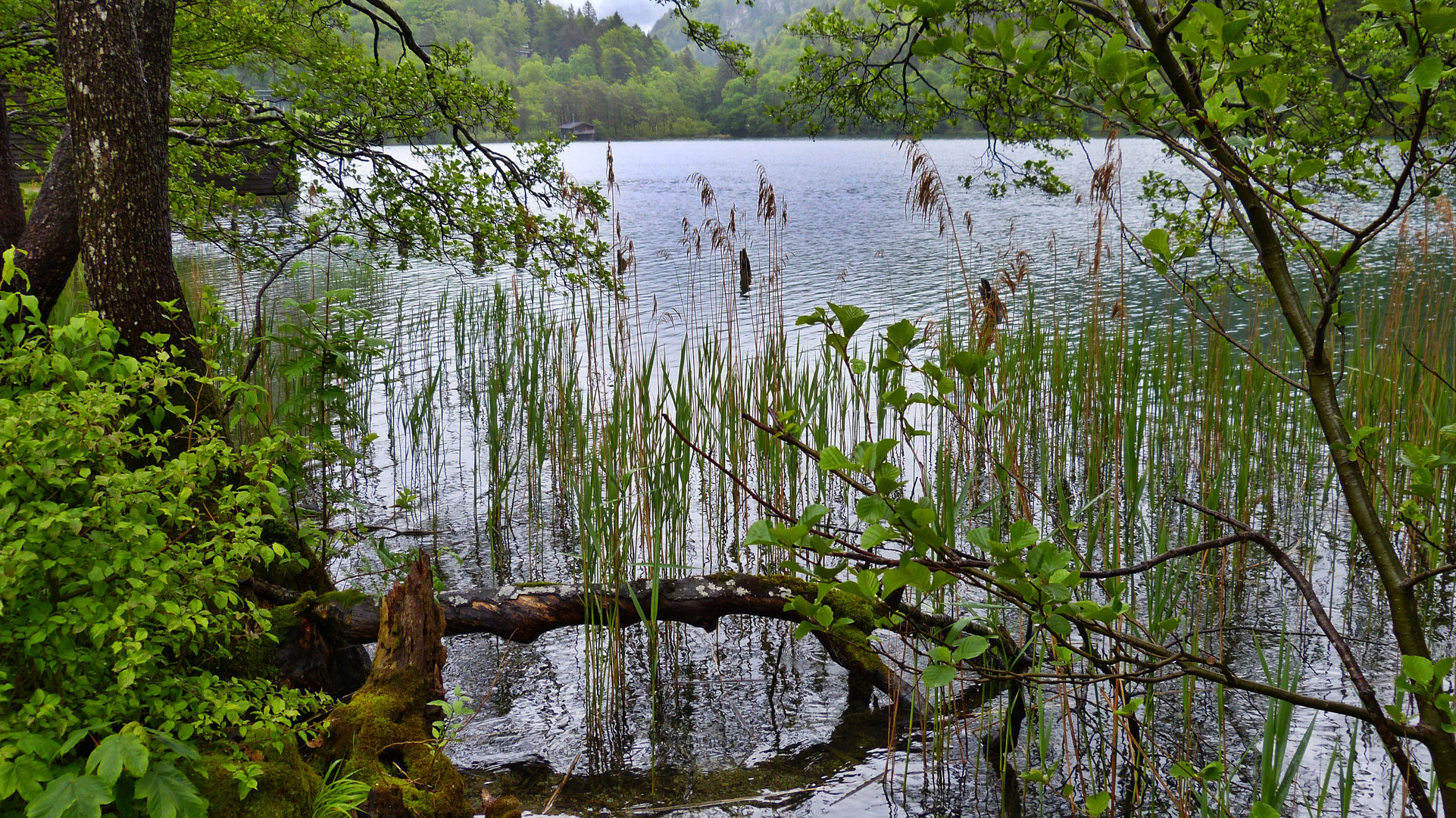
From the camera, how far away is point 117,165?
2.81 metres

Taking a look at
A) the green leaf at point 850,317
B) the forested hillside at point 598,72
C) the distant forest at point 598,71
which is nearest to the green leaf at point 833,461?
the green leaf at point 850,317

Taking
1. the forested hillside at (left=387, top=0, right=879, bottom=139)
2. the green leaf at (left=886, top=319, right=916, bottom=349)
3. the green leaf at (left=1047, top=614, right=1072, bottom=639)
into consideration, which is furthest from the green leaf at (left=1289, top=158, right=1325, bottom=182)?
the forested hillside at (left=387, top=0, right=879, bottom=139)

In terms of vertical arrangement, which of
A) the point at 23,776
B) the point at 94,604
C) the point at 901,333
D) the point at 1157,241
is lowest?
the point at 23,776

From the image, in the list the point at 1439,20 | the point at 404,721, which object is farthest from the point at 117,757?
the point at 1439,20

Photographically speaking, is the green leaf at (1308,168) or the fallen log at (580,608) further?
the fallen log at (580,608)

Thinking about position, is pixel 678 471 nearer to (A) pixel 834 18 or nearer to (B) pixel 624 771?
(B) pixel 624 771

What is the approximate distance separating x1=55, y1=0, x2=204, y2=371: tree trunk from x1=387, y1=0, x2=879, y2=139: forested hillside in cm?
5627

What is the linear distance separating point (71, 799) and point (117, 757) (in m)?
0.09

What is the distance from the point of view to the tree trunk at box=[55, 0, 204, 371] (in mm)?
2746

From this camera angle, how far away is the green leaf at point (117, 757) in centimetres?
146

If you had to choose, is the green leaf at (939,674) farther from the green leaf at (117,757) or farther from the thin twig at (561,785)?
the thin twig at (561,785)

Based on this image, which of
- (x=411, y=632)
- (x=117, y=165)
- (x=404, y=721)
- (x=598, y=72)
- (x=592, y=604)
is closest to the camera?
(x=404, y=721)

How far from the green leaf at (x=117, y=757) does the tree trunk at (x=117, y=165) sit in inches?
62.2

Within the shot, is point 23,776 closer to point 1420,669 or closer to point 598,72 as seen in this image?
point 1420,669
